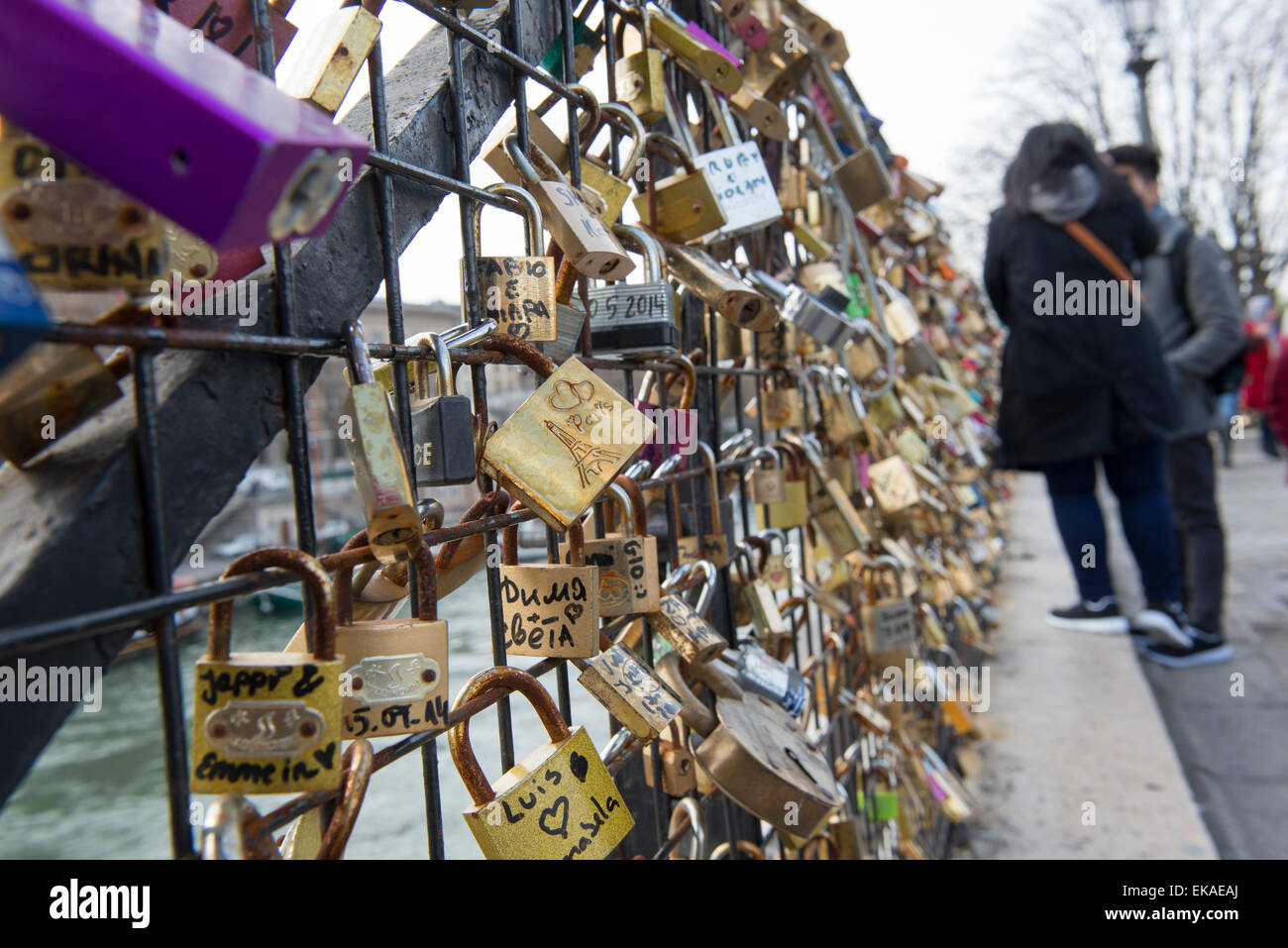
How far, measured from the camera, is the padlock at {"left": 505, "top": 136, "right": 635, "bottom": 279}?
2.20ft

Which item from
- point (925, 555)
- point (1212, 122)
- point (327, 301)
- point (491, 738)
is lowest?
point (491, 738)

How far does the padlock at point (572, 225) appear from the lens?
26.4 inches

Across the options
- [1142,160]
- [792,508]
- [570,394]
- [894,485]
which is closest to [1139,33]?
[1142,160]

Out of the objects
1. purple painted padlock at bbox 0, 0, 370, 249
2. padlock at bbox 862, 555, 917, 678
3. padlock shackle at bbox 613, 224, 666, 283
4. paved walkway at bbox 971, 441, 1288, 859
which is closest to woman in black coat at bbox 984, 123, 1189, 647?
paved walkway at bbox 971, 441, 1288, 859

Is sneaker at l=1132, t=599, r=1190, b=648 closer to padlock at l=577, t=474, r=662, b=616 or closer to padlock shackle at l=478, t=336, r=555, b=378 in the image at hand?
padlock at l=577, t=474, r=662, b=616

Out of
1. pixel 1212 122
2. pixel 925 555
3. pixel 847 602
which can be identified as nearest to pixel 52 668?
pixel 847 602

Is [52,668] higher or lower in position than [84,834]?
higher

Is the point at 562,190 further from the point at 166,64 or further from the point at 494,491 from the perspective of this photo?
the point at 166,64

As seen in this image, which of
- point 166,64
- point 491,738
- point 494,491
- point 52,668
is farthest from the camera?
point 491,738

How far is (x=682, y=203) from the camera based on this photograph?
3.08 ft

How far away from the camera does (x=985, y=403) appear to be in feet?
18.0

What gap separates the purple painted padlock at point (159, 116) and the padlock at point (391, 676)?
9.0 inches

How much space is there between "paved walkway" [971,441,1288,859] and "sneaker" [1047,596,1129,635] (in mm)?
34
